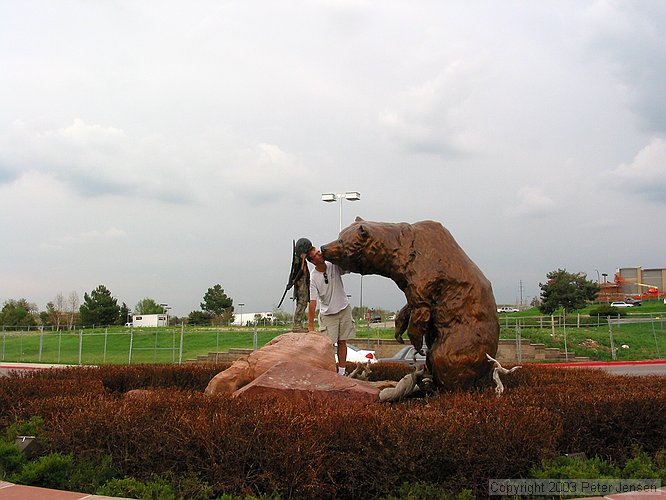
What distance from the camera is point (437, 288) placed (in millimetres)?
5379

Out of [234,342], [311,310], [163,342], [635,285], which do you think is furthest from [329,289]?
[635,285]

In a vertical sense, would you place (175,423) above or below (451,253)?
below

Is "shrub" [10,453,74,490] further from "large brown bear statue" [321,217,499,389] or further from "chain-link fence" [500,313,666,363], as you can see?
"chain-link fence" [500,313,666,363]

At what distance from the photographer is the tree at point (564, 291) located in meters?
30.2

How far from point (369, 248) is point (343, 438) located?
7.82 ft

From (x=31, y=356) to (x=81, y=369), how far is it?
26.9 meters

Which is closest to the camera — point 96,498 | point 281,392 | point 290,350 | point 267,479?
point 96,498

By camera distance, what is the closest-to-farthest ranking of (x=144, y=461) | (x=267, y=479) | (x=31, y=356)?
1. (x=267, y=479)
2. (x=144, y=461)
3. (x=31, y=356)

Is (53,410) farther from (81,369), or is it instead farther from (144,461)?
(81,369)

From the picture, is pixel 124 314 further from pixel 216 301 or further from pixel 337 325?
pixel 337 325

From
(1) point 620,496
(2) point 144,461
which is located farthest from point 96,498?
(1) point 620,496

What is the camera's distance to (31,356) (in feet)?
101

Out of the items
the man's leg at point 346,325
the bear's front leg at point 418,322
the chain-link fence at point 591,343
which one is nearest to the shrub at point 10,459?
the bear's front leg at point 418,322

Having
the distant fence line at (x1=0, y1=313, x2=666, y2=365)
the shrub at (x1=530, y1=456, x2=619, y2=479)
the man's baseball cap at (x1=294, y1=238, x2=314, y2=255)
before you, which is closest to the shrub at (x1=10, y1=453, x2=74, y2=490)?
the shrub at (x1=530, y1=456, x2=619, y2=479)
